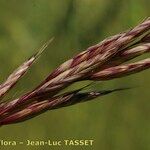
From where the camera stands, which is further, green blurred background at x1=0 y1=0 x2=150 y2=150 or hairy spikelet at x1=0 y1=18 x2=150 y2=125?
green blurred background at x1=0 y1=0 x2=150 y2=150

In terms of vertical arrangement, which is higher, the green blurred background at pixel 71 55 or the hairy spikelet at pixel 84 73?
the green blurred background at pixel 71 55

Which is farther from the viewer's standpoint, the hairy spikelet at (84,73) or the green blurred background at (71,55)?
the green blurred background at (71,55)

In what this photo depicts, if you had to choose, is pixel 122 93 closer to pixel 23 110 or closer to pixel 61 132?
pixel 61 132

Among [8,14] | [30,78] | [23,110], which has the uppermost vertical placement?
[8,14]

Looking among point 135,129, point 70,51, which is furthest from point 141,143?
point 70,51

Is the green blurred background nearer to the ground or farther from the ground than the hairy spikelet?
farther from the ground

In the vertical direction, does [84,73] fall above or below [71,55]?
below

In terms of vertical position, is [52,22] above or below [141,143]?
above

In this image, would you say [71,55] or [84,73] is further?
[71,55]
